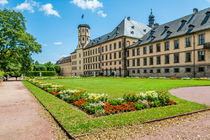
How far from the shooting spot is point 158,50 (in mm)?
37156

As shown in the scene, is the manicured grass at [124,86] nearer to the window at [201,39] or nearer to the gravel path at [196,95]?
the gravel path at [196,95]

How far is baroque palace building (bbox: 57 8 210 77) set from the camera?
29.1 m

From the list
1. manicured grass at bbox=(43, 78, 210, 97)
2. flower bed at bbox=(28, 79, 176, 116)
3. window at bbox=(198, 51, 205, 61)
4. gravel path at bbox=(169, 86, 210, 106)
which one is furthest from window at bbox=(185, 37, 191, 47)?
flower bed at bbox=(28, 79, 176, 116)

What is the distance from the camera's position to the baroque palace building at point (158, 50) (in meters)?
29.1

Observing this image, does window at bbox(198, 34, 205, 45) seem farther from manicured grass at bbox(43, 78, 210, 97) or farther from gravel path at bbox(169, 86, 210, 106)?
gravel path at bbox(169, 86, 210, 106)

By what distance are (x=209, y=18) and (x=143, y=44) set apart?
1582 cm

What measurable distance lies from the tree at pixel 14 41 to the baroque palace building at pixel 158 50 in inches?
1095

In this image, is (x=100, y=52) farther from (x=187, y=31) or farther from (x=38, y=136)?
(x=38, y=136)

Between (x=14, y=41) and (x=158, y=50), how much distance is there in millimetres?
31530

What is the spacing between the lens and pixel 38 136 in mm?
4328

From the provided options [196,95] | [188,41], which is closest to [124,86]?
[196,95]

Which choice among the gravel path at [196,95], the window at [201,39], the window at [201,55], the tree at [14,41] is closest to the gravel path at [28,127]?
the gravel path at [196,95]

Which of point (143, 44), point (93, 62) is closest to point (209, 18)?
point (143, 44)

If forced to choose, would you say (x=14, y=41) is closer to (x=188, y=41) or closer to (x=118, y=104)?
(x=118, y=104)
